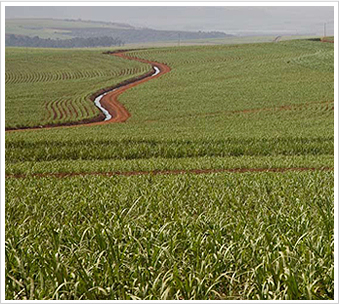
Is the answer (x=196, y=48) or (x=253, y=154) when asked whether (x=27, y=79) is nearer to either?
(x=196, y=48)

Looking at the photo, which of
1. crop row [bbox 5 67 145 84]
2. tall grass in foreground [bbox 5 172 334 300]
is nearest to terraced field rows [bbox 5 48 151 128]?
crop row [bbox 5 67 145 84]

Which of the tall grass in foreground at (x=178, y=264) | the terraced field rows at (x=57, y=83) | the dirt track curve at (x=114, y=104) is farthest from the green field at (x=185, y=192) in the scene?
the dirt track curve at (x=114, y=104)

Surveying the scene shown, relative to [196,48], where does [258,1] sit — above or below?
below

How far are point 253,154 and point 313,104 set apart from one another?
27847mm

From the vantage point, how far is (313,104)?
2115 inches

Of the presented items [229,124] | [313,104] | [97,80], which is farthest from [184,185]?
[97,80]

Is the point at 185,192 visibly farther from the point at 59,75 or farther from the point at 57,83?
the point at 59,75

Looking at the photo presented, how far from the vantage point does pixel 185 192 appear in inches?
467

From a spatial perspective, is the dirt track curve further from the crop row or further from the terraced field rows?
the crop row

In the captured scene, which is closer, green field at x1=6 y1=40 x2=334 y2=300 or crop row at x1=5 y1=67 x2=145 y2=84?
green field at x1=6 y1=40 x2=334 y2=300

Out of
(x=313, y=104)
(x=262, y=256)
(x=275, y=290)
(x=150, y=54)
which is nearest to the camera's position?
(x=275, y=290)

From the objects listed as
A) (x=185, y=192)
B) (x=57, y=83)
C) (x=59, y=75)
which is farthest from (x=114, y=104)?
(x=185, y=192)

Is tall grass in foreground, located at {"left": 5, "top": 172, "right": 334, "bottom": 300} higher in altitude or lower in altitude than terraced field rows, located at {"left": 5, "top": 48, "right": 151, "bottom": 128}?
lower

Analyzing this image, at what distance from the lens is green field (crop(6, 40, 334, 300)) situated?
176 inches
